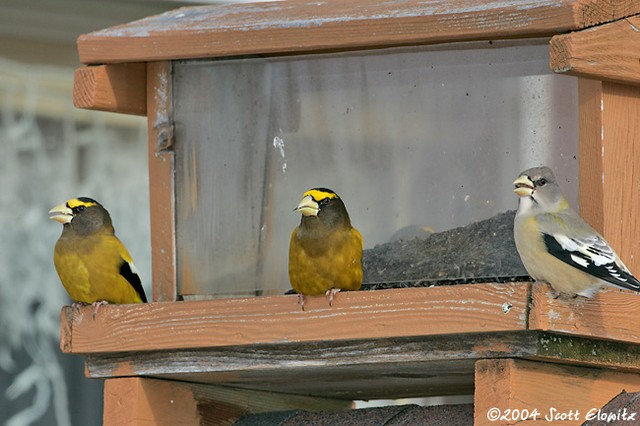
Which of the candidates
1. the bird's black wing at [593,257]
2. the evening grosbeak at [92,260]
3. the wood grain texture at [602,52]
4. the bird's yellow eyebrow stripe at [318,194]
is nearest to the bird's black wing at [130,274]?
the evening grosbeak at [92,260]

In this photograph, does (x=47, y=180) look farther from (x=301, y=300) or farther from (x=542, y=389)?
(x=542, y=389)

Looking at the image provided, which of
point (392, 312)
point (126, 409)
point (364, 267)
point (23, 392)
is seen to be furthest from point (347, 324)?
point (23, 392)

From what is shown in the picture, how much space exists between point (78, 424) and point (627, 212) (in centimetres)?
324

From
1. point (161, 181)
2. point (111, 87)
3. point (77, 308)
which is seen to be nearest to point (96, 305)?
point (77, 308)

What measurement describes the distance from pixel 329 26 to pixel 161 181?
817 mm

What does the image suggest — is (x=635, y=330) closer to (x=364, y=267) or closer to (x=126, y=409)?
(x=364, y=267)

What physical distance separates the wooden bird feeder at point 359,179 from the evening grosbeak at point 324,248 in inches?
5.6

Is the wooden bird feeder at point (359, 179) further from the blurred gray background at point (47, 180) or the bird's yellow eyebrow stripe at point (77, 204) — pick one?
the blurred gray background at point (47, 180)

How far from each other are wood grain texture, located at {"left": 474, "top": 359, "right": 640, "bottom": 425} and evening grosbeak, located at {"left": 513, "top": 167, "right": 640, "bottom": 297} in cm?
24

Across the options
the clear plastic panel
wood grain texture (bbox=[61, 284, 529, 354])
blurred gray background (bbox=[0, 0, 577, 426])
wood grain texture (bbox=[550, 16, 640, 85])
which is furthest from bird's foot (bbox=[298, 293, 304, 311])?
blurred gray background (bbox=[0, 0, 577, 426])

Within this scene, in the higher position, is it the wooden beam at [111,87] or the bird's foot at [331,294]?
the wooden beam at [111,87]

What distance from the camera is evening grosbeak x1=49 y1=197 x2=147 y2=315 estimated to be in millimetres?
4918

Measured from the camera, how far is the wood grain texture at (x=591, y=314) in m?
3.90

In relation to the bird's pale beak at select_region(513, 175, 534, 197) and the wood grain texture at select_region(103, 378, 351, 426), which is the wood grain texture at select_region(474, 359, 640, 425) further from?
the wood grain texture at select_region(103, 378, 351, 426)
